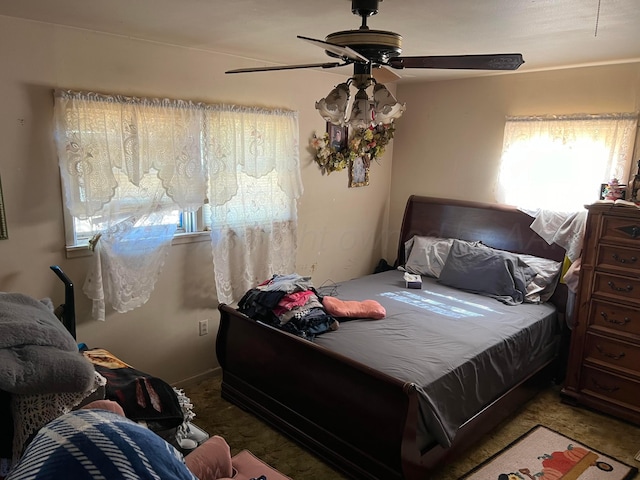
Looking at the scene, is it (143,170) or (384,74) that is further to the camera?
(143,170)

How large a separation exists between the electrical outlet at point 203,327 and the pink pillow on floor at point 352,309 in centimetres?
96

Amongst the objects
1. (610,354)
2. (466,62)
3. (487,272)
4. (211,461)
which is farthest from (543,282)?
(211,461)

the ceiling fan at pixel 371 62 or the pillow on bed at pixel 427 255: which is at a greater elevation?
the ceiling fan at pixel 371 62

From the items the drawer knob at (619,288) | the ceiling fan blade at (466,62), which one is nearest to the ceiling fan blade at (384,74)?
the ceiling fan blade at (466,62)

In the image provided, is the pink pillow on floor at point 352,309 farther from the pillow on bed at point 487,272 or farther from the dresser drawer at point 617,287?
the dresser drawer at point 617,287

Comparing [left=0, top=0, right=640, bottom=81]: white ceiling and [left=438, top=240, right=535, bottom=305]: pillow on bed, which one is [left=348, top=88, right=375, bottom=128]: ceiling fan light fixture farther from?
[left=438, top=240, right=535, bottom=305]: pillow on bed

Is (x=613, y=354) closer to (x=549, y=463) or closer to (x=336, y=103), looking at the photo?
(x=549, y=463)

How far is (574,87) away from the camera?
138 inches

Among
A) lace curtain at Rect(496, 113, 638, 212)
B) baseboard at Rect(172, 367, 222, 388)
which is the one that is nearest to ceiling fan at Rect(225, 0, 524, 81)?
lace curtain at Rect(496, 113, 638, 212)

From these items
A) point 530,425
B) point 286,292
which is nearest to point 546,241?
point 530,425

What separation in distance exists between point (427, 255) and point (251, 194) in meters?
1.63

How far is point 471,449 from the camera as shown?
2.75 m

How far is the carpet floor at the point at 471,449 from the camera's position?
260 centimetres

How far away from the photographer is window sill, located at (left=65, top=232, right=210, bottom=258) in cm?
278
